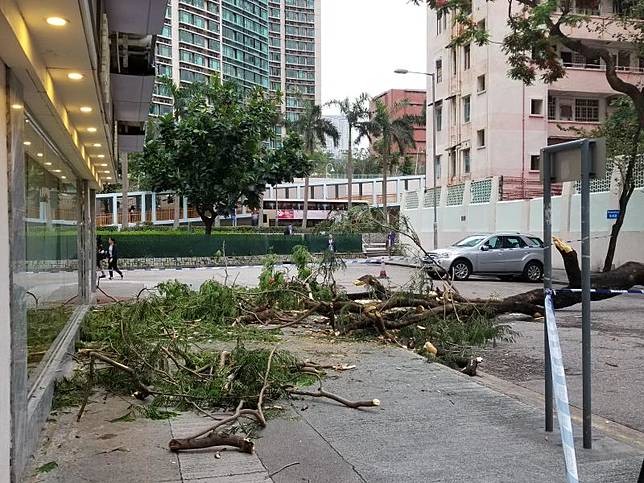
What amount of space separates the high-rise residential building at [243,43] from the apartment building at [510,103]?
45451 millimetres

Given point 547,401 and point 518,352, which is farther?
point 518,352

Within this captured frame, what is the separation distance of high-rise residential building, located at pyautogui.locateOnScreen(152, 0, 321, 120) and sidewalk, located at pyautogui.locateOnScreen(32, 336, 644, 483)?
76.9 m

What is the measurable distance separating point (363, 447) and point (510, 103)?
33.1m

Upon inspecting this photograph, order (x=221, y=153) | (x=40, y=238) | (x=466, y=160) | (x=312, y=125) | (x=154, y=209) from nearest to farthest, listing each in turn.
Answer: (x=40, y=238) < (x=221, y=153) < (x=466, y=160) < (x=312, y=125) < (x=154, y=209)

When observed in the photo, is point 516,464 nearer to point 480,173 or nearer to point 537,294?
point 537,294

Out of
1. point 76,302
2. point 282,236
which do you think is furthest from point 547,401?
point 282,236

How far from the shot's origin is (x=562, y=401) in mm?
4352

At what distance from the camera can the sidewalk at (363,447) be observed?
459 cm

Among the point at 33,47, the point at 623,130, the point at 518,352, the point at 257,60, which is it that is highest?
the point at 257,60

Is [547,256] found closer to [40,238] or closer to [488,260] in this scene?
[40,238]

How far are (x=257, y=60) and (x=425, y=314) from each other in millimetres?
119820

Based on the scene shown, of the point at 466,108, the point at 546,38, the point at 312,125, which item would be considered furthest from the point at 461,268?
the point at 312,125

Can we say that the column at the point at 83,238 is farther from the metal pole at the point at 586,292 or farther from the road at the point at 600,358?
the metal pole at the point at 586,292

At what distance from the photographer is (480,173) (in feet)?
120
